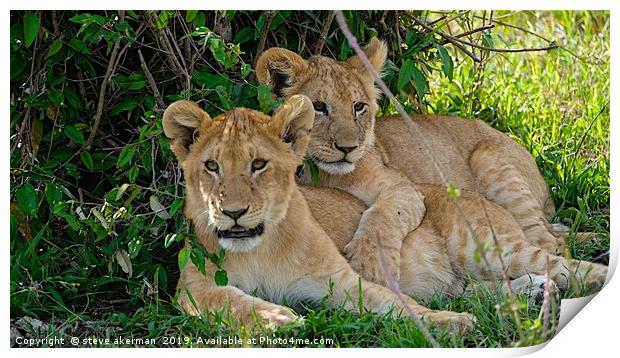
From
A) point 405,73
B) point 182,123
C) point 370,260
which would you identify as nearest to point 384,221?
point 370,260

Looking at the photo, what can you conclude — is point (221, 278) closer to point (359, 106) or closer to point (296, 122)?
point (296, 122)

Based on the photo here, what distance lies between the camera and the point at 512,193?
4078 mm

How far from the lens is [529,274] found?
3.47 metres

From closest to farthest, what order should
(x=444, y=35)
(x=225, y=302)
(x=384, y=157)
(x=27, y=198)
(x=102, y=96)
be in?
(x=225, y=302)
(x=27, y=198)
(x=102, y=96)
(x=384, y=157)
(x=444, y=35)

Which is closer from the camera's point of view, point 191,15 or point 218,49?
point 218,49

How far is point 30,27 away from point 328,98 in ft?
3.09

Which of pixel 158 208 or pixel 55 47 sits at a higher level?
pixel 55 47

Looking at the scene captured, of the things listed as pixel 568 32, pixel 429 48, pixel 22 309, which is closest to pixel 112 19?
pixel 22 309

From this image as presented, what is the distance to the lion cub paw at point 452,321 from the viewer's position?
9.89ft

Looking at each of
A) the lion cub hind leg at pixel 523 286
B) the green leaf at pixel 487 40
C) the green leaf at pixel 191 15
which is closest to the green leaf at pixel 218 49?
the green leaf at pixel 191 15

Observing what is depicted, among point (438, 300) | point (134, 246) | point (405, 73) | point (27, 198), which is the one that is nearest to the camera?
point (134, 246)

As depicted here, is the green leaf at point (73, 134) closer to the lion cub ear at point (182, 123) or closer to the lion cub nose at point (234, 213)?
the lion cub ear at point (182, 123)

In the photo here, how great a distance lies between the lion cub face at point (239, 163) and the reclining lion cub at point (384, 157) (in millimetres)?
358

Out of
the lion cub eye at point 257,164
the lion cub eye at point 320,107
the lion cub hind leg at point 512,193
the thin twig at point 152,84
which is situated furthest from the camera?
the lion cub hind leg at point 512,193
